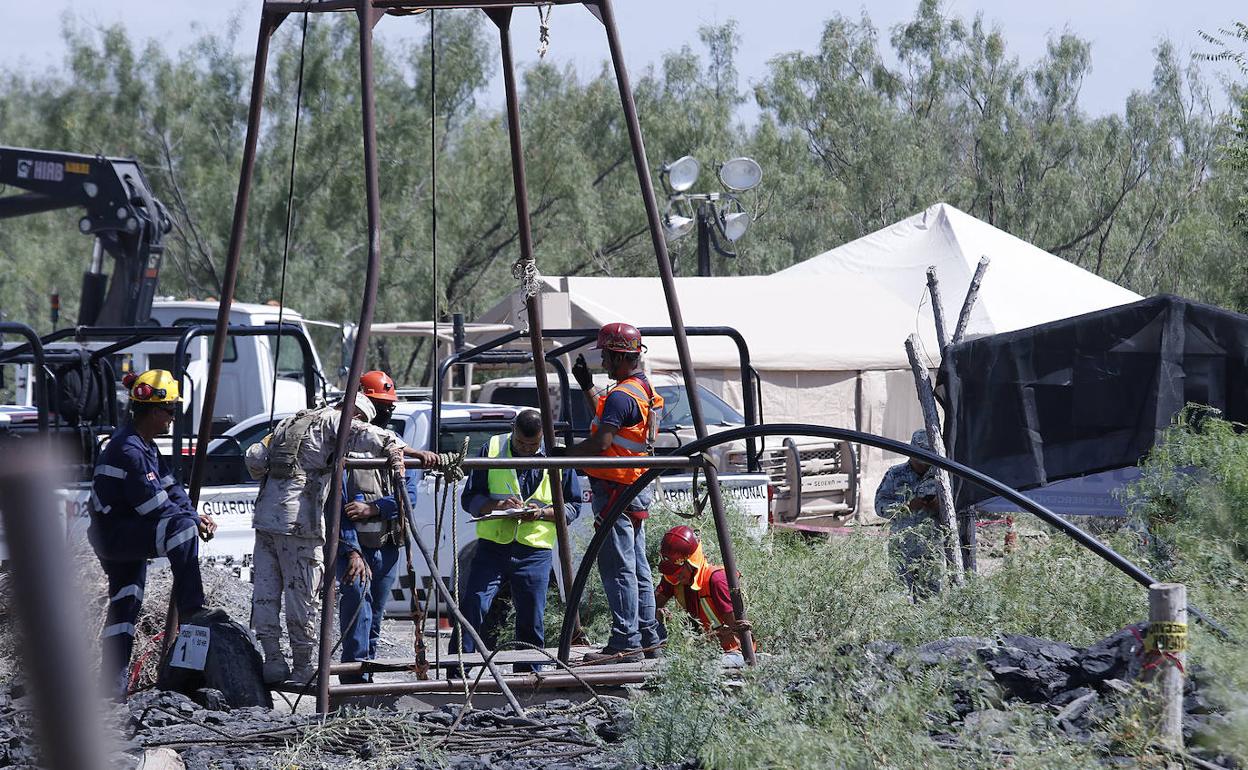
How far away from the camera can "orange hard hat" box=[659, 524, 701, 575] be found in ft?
25.2

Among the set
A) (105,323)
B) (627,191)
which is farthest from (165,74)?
(105,323)

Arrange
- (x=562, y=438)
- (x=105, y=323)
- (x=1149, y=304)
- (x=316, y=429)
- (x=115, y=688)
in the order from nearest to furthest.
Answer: (x=115, y=688) < (x=316, y=429) < (x=1149, y=304) < (x=562, y=438) < (x=105, y=323)

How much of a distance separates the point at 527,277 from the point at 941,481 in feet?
10.7

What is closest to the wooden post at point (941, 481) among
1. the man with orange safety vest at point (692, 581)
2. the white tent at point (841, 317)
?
the man with orange safety vest at point (692, 581)

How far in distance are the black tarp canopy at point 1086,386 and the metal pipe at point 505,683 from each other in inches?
155

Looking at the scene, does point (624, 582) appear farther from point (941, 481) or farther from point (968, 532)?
point (968, 532)

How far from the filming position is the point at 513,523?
27.8 feet

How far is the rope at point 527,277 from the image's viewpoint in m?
7.85

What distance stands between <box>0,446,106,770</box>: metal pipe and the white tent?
53.9 ft

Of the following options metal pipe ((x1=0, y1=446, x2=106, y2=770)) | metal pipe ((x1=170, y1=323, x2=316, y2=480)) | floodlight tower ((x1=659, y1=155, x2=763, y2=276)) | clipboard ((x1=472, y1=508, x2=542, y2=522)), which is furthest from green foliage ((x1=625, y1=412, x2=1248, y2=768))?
floodlight tower ((x1=659, y1=155, x2=763, y2=276))

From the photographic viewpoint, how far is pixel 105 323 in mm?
14992

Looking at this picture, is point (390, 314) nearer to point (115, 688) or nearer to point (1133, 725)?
point (115, 688)

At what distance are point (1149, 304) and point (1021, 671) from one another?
190 inches

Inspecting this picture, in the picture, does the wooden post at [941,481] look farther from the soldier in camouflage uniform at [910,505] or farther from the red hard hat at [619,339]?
the red hard hat at [619,339]
